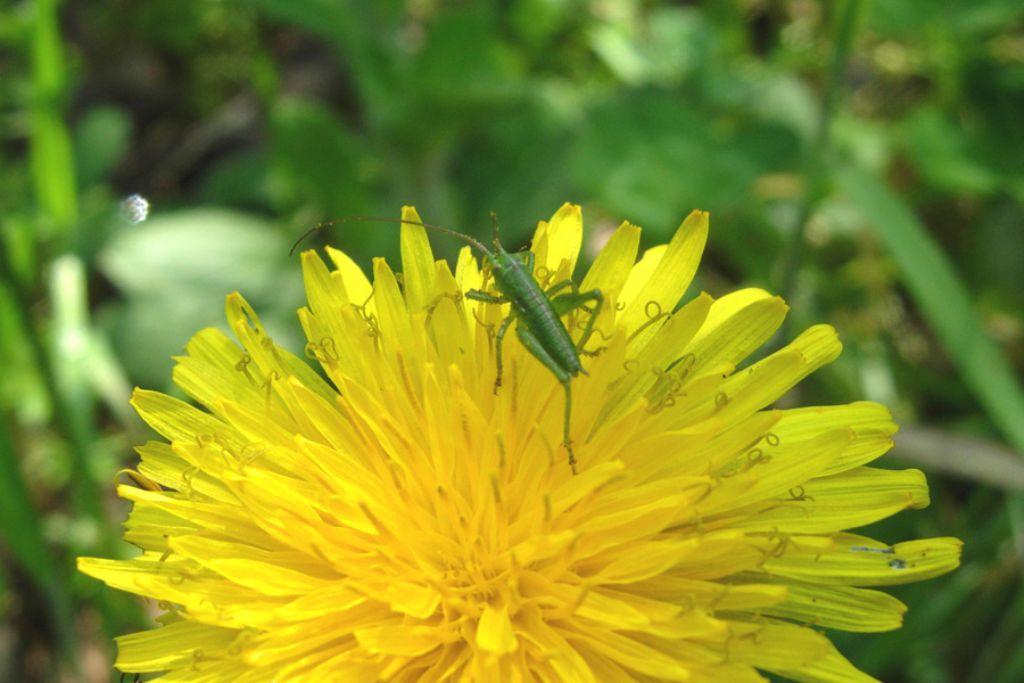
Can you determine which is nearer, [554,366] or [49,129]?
[554,366]

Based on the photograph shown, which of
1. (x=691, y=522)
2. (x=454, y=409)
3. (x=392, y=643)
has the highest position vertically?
(x=454, y=409)

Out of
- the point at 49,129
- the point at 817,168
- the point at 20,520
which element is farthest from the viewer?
the point at 49,129

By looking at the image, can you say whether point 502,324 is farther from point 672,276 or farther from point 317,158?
point 317,158

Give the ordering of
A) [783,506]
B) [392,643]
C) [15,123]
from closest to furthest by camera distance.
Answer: [392,643] < [783,506] < [15,123]

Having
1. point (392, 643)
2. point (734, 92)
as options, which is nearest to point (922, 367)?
point (734, 92)

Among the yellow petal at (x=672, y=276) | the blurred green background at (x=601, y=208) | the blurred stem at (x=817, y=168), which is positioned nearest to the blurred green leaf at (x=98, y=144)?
the blurred green background at (x=601, y=208)

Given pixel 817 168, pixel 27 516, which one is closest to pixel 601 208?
pixel 817 168

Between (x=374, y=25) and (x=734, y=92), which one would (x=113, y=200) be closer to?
(x=374, y=25)
